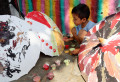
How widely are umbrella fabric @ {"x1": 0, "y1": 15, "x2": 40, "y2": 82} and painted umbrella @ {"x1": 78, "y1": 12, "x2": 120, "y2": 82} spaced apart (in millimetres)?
767

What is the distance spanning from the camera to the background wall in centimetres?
297

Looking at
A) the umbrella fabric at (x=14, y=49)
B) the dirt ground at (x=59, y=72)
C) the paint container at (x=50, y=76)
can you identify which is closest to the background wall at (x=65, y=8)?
the dirt ground at (x=59, y=72)

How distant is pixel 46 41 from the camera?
2.43 meters

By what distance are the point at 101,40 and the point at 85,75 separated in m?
0.44

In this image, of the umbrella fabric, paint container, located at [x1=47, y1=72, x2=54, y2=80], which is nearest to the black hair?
the umbrella fabric

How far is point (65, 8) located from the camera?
127 inches

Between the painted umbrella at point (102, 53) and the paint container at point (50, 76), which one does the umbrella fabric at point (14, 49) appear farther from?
the painted umbrella at point (102, 53)

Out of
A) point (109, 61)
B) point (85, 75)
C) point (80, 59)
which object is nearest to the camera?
point (109, 61)

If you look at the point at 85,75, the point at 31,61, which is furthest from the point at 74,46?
the point at 85,75

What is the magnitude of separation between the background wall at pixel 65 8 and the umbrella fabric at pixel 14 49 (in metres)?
1.22

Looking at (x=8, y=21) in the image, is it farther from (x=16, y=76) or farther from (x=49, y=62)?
(x=49, y=62)

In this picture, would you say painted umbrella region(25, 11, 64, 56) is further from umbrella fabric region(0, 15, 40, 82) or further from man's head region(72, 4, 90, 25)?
man's head region(72, 4, 90, 25)

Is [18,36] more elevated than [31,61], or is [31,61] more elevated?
[18,36]

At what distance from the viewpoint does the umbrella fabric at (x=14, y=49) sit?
2002 mm
